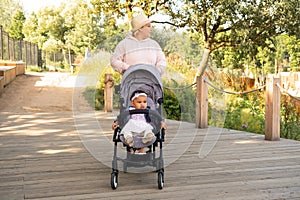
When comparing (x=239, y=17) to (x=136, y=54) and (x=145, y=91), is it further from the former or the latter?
(x=145, y=91)

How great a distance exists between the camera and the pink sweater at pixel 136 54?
3881 mm

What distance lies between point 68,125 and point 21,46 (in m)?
16.6

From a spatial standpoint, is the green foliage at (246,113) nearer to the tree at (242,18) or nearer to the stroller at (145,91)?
the stroller at (145,91)

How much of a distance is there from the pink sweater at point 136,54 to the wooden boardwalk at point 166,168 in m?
1.01

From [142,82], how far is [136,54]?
29 centimetres

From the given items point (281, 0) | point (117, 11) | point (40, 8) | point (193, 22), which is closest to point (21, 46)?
point (117, 11)

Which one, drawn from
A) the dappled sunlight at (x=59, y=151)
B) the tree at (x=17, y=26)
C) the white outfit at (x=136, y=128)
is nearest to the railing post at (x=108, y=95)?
the dappled sunlight at (x=59, y=151)

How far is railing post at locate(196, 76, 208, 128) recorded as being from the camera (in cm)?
657

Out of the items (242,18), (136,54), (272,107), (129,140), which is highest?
(242,18)

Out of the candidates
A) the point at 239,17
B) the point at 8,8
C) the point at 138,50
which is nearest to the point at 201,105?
the point at 138,50

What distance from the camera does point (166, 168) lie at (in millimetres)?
4219

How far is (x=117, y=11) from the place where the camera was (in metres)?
16.7

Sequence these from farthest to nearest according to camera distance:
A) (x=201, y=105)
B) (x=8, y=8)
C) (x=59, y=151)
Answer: (x=8, y=8)
(x=201, y=105)
(x=59, y=151)

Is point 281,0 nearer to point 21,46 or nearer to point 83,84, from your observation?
point 21,46
